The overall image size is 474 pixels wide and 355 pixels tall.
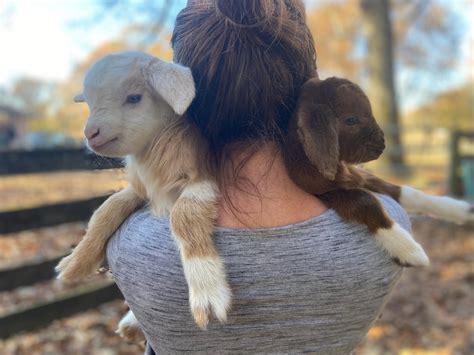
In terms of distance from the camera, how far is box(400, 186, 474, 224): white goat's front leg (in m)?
1.61

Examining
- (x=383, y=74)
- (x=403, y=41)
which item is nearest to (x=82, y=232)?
(x=383, y=74)

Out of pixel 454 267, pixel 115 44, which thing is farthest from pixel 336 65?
pixel 454 267

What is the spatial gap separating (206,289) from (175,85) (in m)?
0.45

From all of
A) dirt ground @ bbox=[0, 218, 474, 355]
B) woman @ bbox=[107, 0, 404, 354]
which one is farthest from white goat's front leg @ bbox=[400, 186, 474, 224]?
dirt ground @ bbox=[0, 218, 474, 355]

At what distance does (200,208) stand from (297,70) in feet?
1.45

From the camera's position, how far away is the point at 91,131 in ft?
3.71

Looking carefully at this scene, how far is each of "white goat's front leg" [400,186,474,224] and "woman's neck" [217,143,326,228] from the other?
551 millimetres

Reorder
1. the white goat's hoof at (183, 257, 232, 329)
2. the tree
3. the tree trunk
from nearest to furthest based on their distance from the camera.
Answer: the white goat's hoof at (183, 257, 232, 329) < the tree trunk < the tree

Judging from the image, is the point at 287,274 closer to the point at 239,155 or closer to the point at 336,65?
the point at 239,155

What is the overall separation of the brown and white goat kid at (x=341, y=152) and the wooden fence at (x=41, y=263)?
194cm

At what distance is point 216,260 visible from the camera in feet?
3.48

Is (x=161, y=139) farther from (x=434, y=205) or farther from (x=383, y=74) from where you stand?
(x=383, y=74)

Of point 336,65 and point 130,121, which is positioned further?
point 336,65

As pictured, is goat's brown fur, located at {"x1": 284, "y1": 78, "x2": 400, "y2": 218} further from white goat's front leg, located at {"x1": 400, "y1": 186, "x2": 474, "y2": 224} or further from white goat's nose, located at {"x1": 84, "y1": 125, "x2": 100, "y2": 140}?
white goat's nose, located at {"x1": 84, "y1": 125, "x2": 100, "y2": 140}
